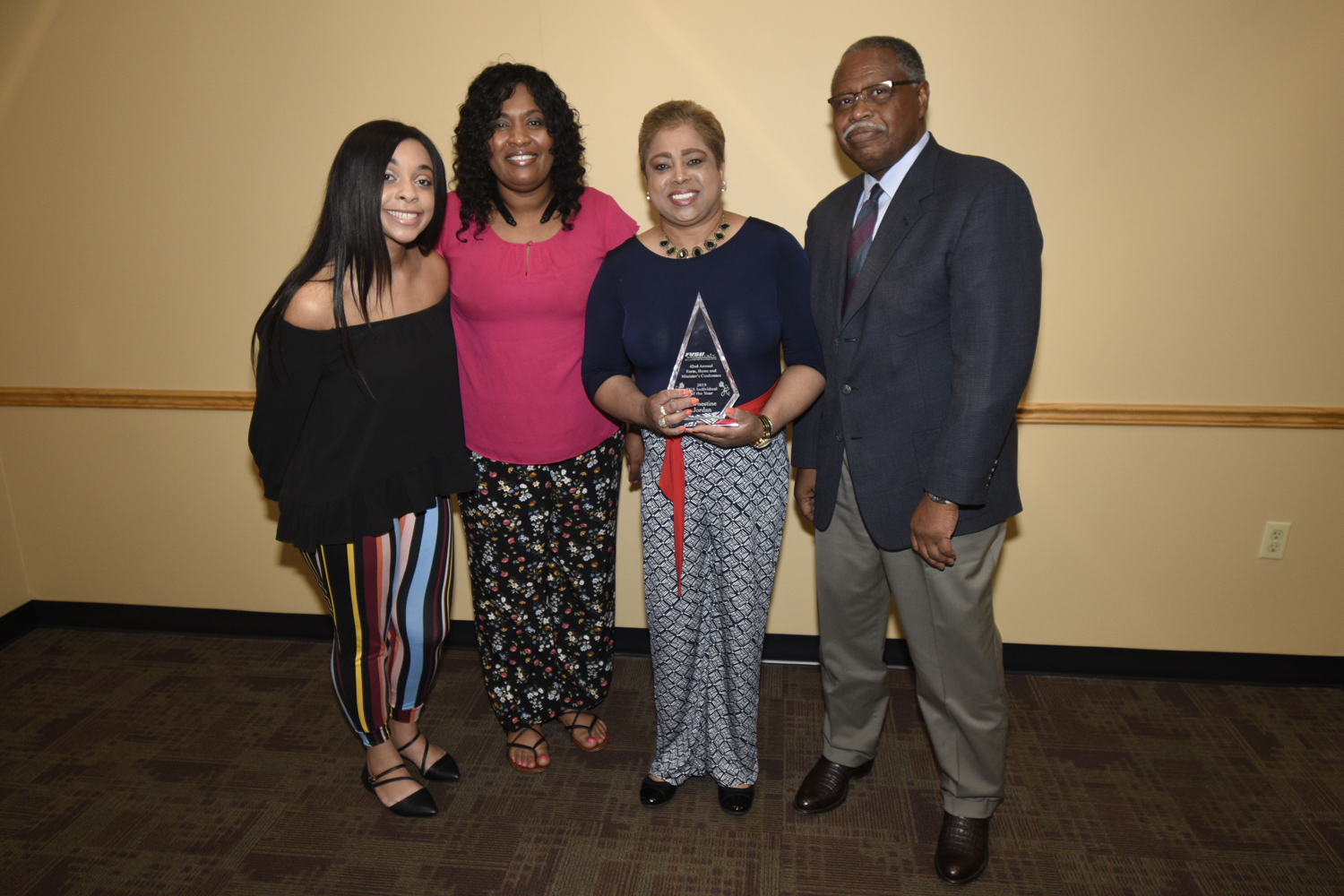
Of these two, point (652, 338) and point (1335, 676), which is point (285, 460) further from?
point (1335, 676)

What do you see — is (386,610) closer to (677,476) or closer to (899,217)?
(677,476)

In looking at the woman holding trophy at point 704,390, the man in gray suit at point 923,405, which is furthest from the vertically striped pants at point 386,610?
the man in gray suit at point 923,405

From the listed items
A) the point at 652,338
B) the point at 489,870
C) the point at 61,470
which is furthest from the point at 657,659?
the point at 61,470

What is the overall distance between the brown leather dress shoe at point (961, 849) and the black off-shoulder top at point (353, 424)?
5.28 ft

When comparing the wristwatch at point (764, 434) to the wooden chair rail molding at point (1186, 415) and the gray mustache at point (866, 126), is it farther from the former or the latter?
the wooden chair rail molding at point (1186, 415)

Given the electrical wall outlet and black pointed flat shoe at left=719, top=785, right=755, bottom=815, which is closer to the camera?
black pointed flat shoe at left=719, top=785, right=755, bottom=815

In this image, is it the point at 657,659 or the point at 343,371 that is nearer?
the point at 343,371

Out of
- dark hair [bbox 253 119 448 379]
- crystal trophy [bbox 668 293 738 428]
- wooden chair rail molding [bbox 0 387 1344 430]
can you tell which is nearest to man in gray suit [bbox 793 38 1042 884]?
crystal trophy [bbox 668 293 738 428]

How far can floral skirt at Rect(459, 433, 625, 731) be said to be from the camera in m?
2.30

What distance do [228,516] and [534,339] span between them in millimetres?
1854

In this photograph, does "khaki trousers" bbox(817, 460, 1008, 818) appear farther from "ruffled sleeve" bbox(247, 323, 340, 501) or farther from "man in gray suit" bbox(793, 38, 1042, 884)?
"ruffled sleeve" bbox(247, 323, 340, 501)

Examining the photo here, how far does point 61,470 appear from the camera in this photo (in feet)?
10.7

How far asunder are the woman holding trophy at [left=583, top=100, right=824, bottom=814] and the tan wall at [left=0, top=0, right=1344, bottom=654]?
786 millimetres

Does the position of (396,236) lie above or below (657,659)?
above
